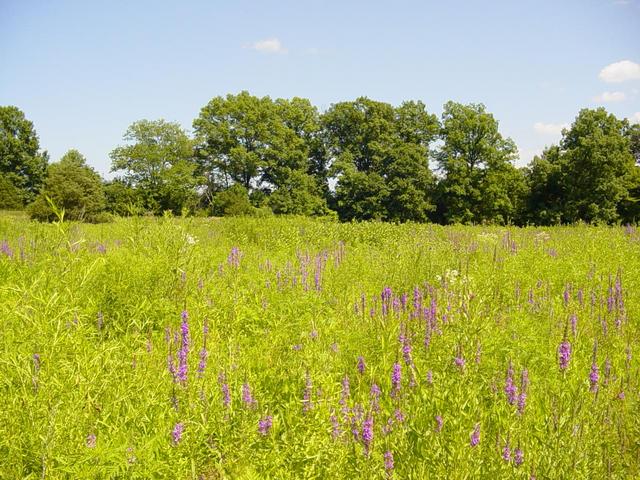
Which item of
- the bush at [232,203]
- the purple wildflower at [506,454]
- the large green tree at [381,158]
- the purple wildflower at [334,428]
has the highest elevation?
the large green tree at [381,158]

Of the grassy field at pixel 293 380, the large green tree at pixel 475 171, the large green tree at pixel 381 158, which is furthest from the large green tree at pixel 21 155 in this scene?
the grassy field at pixel 293 380

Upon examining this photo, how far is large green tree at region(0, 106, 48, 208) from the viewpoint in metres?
53.9

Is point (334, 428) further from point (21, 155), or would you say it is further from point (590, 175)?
point (21, 155)

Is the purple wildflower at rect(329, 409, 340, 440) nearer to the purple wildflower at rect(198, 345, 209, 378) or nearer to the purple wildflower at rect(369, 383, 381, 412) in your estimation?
the purple wildflower at rect(369, 383, 381, 412)

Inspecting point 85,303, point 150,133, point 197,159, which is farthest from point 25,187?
point 85,303

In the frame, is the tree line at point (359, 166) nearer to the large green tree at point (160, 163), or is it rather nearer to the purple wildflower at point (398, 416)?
the large green tree at point (160, 163)

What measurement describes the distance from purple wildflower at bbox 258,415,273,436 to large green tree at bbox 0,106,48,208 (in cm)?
5945

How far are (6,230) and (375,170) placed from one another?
39.4 metres

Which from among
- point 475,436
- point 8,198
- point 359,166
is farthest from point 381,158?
point 475,436

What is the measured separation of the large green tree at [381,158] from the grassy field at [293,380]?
38701 mm

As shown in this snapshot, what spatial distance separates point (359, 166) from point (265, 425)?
162 ft

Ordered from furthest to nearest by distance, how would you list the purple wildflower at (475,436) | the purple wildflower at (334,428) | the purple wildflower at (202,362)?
the purple wildflower at (202,362)
the purple wildflower at (334,428)
the purple wildflower at (475,436)

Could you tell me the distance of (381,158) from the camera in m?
47.2

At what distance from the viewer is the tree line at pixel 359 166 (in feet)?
127
